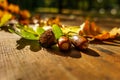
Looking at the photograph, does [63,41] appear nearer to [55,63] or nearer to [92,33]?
[55,63]

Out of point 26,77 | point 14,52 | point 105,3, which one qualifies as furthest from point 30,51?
point 105,3

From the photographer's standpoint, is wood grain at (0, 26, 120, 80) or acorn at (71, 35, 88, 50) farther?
acorn at (71, 35, 88, 50)

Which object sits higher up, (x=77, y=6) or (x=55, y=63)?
(x=55, y=63)

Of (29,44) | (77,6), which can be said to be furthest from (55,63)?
(77,6)

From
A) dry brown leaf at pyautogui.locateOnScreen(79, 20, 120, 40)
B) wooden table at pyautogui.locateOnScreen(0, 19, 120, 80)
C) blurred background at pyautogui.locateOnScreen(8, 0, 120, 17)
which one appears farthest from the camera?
blurred background at pyautogui.locateOnScreen(8, 0, 120, 17)

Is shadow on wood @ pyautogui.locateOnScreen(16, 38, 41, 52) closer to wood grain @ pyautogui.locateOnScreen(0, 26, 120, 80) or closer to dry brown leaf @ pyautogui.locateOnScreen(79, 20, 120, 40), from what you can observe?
wood grain @ pyautogui.locateOnScreen(0, 26, 120, 80)

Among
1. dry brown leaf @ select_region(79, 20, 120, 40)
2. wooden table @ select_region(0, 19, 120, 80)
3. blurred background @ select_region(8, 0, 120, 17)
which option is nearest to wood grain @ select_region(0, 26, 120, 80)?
wooden table @ select_region(0, 19, 120, 80)
